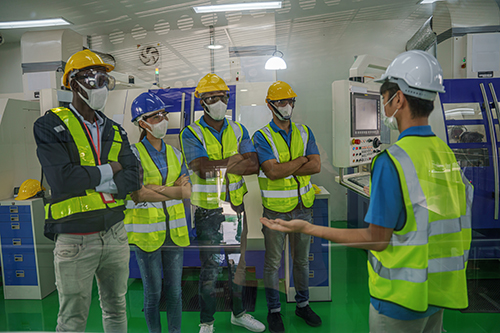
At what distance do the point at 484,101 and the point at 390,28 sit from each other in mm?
760

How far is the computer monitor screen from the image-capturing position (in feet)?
5.73

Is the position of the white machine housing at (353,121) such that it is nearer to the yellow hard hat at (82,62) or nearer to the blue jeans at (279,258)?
the blue jeans at (279,258)

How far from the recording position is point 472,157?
67.1 inches

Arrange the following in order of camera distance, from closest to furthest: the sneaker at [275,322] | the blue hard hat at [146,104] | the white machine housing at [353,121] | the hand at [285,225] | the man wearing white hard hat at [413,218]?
the man wearing white hard hat at [413,218], the hand at [285,225], the blue hard hat at [146,104], the white machine housing at [353,121], the sneaker at [275,322]

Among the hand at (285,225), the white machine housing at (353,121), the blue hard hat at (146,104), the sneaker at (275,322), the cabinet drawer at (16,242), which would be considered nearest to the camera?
the hand at (285,225)

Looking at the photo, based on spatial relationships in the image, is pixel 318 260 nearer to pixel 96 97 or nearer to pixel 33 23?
pixel 96 97

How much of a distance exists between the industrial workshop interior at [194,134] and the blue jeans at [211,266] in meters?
0.01

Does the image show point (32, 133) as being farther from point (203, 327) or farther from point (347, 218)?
point (347, 218)

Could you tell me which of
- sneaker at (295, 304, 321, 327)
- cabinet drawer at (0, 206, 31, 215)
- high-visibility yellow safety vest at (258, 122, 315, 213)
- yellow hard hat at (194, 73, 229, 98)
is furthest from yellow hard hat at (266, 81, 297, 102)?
cabinet drawer at (0, 206, 31, 215)

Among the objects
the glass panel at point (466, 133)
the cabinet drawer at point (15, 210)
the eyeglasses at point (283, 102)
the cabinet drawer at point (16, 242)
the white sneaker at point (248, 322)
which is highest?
the eyeglasses at point (283, 102)

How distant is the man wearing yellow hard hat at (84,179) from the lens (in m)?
1.52

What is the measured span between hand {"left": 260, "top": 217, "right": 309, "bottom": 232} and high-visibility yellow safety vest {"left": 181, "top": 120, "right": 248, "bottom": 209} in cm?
29

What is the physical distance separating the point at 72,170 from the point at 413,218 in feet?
5.49

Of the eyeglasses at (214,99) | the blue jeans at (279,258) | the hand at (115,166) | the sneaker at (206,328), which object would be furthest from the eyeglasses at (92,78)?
the sneaker at (206,328)
